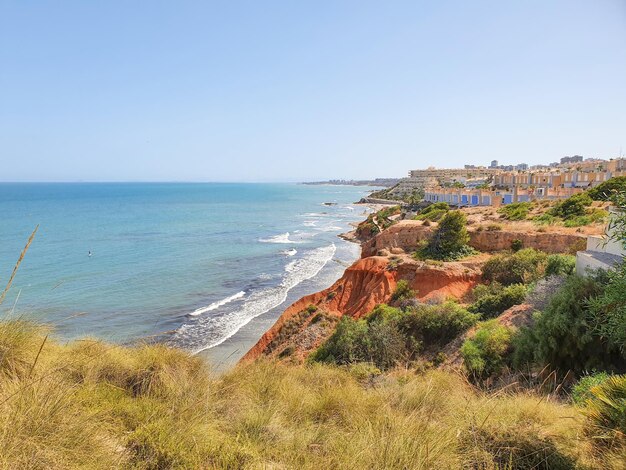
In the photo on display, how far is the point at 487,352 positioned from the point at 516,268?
10864 mm

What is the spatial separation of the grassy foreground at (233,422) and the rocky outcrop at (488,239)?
2057cm

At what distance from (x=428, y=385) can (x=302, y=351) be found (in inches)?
551

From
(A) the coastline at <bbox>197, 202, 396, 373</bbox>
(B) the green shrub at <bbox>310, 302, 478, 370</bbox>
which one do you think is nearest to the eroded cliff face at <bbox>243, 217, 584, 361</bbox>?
(A) the coastline at <bbox>197, 202, 396, 373</bbox>

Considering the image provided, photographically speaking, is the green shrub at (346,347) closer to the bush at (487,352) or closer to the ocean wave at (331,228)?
the bush at (487,352)

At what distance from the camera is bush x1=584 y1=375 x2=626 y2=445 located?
341 centimetres

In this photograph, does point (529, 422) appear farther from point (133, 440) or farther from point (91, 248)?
point (91, 248)

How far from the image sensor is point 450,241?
27125mm

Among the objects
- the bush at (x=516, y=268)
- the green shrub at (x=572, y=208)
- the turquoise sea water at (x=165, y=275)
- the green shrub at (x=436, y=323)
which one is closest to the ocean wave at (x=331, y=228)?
the turquoise sea water at (x=165, y=275)

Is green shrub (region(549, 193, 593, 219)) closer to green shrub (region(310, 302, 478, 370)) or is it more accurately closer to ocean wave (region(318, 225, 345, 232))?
green shrub (region(310, 302, 478, 370))

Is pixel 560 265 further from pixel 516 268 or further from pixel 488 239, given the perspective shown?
pixel 488 239

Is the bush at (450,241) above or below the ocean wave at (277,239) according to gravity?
above

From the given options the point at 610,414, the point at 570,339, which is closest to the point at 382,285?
the point at 570,339

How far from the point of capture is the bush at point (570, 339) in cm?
789

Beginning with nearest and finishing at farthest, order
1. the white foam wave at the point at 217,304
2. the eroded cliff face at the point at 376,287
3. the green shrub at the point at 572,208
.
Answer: the eroded cliff face at the point at 376,287 < the white foam wave at the point at 217,304 < the green shrub at the point at 572,208
